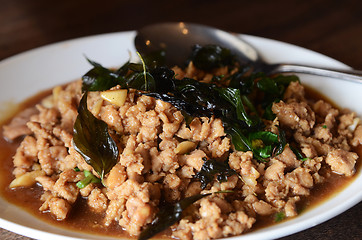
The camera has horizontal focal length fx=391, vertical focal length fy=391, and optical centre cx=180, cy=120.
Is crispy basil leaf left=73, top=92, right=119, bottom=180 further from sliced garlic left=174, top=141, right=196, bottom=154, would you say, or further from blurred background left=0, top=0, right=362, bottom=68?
blurred background left=0, top=0, right=362, bottom=68

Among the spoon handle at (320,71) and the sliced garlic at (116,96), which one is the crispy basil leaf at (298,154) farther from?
the sliced garlic at (116,96)

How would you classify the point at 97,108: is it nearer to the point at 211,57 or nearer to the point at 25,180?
the point at 25,180

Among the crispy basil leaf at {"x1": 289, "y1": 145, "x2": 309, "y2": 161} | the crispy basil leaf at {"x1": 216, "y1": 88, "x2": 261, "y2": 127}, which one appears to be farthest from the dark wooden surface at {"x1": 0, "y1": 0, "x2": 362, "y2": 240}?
the crispy basil leaf at {"x1": 216, "y1": 88, "x2": 261, "y2": 127}

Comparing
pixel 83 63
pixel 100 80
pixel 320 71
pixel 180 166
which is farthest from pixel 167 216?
pixel 83 63

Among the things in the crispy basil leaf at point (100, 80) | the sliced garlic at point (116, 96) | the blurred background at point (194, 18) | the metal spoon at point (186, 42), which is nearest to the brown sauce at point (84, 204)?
the sliced garlic at point (116, 96)

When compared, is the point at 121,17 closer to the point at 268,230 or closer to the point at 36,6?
the point at 36,6

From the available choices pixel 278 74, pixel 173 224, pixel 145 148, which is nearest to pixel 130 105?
pixel 145 148
